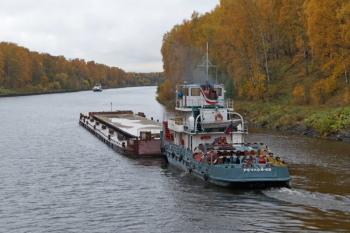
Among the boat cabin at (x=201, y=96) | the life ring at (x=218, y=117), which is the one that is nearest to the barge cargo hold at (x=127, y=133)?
the boat cabin at (x=201, y=96)

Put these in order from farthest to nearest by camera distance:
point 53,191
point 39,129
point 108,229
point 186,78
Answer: point 186,78 → point 39,129 → point 53,191 → point 108,229

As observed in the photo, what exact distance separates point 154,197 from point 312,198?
9.49 metres

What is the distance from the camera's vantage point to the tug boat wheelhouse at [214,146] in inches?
1330

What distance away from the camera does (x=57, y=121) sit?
3639 inches

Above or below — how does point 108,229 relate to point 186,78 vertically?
below

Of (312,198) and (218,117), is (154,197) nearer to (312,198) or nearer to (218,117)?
(312,198)

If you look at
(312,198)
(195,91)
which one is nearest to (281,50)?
(195,91)

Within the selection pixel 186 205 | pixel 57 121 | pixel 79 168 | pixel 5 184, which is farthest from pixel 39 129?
pixel 186 205

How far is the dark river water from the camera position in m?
28.0

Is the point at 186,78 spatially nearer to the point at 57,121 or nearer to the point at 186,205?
the point at 57,121

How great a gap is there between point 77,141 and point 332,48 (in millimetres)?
32475

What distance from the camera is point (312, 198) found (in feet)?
105

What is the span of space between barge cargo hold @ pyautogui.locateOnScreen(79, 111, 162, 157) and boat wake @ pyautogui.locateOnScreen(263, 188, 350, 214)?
19.1 meters

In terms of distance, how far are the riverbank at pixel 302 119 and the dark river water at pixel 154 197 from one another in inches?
189
